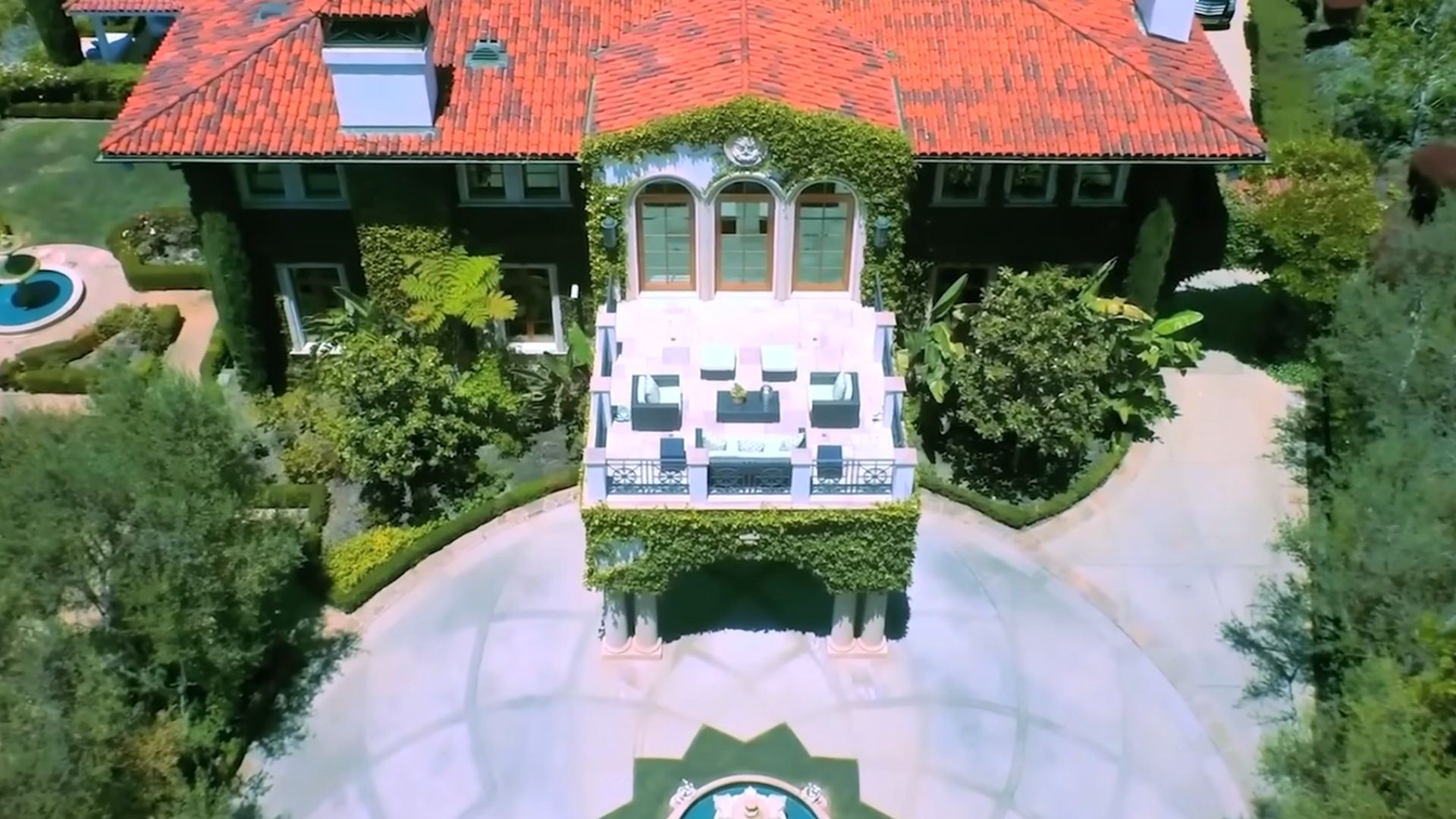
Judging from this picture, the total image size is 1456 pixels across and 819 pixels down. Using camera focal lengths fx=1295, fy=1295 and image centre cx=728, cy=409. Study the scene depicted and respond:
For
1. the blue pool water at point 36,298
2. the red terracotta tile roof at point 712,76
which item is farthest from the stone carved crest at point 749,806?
the blue pool water at point 36,298

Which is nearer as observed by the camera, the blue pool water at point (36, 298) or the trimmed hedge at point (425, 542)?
the trimmed hedge at point (425, 542)

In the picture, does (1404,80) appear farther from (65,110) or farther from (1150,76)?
(65,110)

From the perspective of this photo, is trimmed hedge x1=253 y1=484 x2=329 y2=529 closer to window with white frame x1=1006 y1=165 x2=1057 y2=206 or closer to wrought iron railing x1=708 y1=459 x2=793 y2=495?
wrought iron railing x1=708 y1=459 x2=793 y2=495

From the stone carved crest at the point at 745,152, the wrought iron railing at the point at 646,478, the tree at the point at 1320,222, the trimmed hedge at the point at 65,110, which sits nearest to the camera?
the wrought iron railing at the point at 646,478

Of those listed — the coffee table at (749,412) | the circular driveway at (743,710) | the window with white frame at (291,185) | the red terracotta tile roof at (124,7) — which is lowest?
the circular driveway at (743,710)

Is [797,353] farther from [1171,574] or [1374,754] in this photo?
[1374,754]

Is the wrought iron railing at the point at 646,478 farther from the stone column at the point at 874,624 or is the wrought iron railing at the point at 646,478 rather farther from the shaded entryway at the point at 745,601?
the stone column at the point at 874,624

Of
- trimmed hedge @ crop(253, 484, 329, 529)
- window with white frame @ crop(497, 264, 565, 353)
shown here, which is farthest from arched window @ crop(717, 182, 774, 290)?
trimmed hedge @ crop(253, 484, 329, 529)
